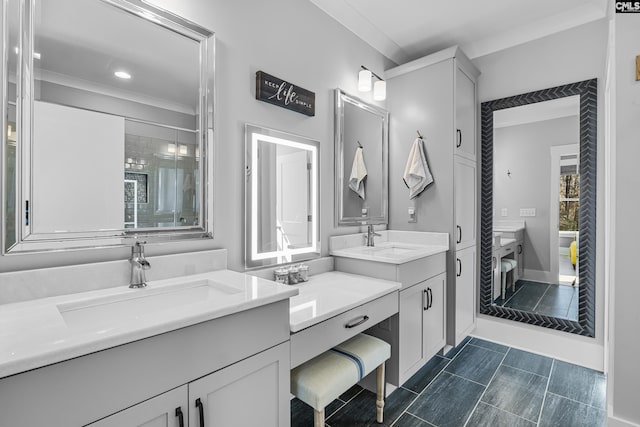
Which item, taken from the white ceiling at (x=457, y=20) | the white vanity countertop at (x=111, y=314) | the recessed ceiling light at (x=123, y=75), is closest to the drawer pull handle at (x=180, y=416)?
the white vanity countertop at (x=111, y=314)

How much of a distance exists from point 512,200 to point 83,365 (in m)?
3.09

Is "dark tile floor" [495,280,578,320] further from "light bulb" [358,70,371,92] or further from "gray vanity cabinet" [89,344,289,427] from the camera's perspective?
"gray vanity cabinet" [89,344,289,427]

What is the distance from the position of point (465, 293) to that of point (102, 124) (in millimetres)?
2767

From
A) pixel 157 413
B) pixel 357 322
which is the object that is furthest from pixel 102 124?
pixel 357 322

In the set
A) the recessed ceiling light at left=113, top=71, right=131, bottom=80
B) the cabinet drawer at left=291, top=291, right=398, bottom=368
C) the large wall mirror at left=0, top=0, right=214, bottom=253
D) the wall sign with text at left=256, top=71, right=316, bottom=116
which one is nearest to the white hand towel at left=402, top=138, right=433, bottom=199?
the wall sign with text at left=256, top=71, right=316, bottom=116

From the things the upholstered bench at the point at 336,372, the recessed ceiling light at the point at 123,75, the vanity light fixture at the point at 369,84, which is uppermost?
the vanity light fixture at the point at 369,84

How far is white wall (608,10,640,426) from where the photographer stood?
1533 millimetres

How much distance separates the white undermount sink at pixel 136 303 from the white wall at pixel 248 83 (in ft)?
0.69

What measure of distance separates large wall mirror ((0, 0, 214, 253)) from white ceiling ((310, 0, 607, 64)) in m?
1.25

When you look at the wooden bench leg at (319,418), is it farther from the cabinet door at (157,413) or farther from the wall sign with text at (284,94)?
the wall sign with text at (284,94)

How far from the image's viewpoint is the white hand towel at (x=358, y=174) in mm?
2502

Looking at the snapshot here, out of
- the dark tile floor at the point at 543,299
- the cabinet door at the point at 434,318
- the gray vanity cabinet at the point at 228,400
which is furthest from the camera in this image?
the dark tile floor at the point at 543,299

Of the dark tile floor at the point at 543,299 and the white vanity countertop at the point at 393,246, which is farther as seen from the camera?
the dark tile floor at the point at 543,299

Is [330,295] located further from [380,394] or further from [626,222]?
[626,222]
